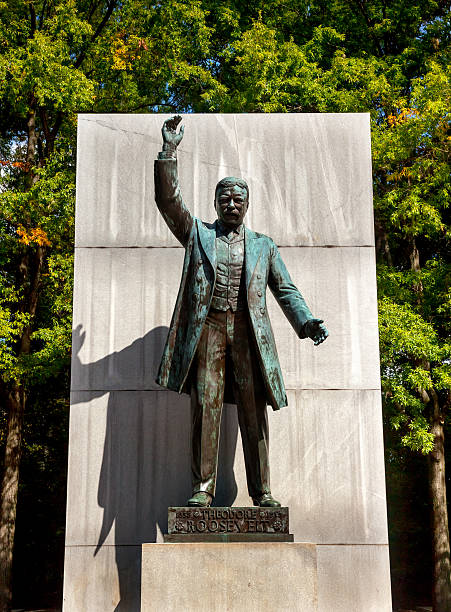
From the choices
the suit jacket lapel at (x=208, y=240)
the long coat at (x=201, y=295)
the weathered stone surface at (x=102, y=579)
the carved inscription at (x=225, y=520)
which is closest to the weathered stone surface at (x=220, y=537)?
the carved inscription at (x=225, y=520)

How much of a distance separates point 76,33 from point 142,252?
13609 mm

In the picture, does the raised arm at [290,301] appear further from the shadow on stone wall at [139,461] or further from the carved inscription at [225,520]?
the shadow on stone wall at [139,461]

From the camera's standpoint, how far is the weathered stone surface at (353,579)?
824 centimetres

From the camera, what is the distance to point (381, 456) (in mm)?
8703

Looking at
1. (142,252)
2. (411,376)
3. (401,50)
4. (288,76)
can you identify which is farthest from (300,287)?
(401,50)

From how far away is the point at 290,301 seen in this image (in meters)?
7.52

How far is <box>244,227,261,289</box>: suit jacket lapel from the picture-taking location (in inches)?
289

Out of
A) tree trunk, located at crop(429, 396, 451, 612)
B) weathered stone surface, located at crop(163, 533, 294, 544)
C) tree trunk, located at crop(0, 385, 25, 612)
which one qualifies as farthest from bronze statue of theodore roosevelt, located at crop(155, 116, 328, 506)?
tree trunk, located at crop(0, 385, 25, 612)

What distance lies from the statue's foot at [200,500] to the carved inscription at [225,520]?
11 cm

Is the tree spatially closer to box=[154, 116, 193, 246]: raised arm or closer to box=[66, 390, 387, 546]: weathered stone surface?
box=[66, 390, 387, 546]: weathered stone surface

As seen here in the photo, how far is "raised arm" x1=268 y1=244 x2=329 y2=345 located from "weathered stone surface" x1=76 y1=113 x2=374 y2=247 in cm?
163

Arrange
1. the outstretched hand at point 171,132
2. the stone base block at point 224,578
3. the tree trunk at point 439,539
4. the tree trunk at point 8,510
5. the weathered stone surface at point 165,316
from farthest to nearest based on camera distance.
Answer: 1. the tree trunk at point 8,510
2. the tree trunk at point 439,539
3. the weathered stone surface at point 165,316
4. the outstretched hand at point 171,132
5. the stone base block at point 224,578

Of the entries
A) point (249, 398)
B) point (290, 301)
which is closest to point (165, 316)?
point (290, 301)

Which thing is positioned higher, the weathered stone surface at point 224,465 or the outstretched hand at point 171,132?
the outstretched hand at point 171,132
